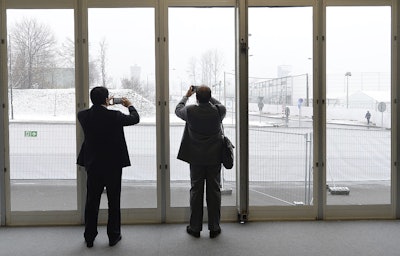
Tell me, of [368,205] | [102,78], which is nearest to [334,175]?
[368,205]

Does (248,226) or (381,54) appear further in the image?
(381,54)

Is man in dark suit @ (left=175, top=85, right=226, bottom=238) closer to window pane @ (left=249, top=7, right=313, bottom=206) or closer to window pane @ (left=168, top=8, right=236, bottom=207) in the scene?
window pane @ (left=168, top=8, right=236, bottom=207)

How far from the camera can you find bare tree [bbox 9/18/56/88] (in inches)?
198

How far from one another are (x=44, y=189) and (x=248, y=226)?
2.45m

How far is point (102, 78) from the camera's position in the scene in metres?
5.06

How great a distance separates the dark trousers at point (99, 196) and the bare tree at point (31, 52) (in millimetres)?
1554

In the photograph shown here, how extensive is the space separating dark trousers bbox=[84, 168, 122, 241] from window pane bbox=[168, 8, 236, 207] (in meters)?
0.97

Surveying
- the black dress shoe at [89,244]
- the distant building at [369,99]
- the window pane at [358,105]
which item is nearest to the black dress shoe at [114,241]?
the black dress shoe at [89,244]

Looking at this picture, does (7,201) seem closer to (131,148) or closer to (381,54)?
(131,148)

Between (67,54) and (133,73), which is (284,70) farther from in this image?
(67,54)

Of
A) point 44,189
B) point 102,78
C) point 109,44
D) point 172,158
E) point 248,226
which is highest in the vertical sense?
point 109,44

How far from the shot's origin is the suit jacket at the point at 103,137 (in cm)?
416

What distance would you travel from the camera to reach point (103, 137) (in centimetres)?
418

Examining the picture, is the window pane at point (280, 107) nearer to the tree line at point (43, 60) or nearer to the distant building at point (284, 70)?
the distant building at point (284, 70)
